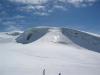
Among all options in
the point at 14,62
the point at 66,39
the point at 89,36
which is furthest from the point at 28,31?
the point at 14,62

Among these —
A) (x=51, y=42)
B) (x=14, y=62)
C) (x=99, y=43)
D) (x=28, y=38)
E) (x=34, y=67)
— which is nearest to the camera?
(x=34, y=67)

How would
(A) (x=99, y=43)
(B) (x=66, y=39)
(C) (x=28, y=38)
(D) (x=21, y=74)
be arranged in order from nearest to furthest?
(D) (x=21, y=74) < (B) (x=66, y=39) < (C) (x=28, y=38) < (A) (x=99, y=43)

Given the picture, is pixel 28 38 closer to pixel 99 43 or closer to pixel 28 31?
pixel 28 31

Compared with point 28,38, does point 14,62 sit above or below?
above

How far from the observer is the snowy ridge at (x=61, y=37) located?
41625mm

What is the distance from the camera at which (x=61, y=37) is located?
140ft

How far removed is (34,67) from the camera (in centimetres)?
2002

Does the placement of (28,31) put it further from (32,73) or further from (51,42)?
(32,73)

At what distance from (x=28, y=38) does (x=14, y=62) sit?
2396cm

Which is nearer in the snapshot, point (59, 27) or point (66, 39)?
point (66, 39)

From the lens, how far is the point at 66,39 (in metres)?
42.4

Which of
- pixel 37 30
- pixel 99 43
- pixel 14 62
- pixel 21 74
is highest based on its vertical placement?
pixel 21 74

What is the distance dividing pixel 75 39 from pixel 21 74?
29.8 meters

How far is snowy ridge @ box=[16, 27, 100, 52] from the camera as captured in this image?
137ft
